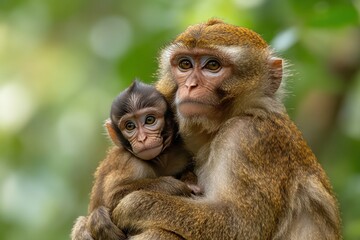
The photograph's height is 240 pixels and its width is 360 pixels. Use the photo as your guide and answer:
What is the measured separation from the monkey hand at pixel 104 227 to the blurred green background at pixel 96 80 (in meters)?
2.76

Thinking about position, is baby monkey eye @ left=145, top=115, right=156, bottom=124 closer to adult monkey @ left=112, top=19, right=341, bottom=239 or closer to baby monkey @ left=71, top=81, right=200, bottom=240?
baby monkey @ left=71, top=81, right=200, bottom=240

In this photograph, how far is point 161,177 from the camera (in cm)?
1154

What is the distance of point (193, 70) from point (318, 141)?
19.2 feet

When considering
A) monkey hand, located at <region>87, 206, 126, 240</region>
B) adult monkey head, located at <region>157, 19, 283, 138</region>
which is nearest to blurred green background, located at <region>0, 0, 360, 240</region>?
adult monkey head, located at <region>157, 19, 283, 138</region>

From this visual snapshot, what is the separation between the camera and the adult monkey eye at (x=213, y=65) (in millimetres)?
11508

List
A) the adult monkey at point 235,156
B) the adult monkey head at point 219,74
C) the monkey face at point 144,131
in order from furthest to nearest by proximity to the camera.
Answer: the monkey face at point 144,131 → the adult monkey head at point 219,74 → the adult monkey at point 235,156

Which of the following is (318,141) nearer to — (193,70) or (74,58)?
(193,70)

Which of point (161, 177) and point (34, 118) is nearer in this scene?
point (161, 177)

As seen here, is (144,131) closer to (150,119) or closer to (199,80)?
(150,119)

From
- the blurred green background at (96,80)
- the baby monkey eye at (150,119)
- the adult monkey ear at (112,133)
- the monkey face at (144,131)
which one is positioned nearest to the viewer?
the monkey face at (144,131)

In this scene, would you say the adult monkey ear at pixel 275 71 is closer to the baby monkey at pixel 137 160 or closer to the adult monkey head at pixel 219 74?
the adult monkey head at pixel 219 74

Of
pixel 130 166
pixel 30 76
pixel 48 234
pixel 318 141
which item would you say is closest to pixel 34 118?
pixel 30 76

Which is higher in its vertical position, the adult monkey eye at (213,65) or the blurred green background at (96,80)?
the adult monkey eye at (213,65)

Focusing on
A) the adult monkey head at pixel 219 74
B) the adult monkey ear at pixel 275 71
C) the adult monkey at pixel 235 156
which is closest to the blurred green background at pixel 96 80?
the adult monkey ear at pixel 275 71
